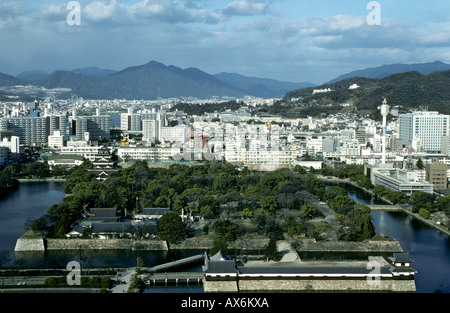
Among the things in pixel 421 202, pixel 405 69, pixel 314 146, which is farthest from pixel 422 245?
pixel 405 69

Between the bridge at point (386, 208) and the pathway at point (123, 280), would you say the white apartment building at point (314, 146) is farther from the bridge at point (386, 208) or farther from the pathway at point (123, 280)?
the pathway at point (123, 280)

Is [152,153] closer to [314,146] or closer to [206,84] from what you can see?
[314,146]

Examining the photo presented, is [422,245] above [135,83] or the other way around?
the other way around

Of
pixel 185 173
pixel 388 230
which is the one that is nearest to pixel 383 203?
pixel 388 230

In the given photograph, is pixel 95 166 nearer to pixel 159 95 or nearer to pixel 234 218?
pixel 234 218

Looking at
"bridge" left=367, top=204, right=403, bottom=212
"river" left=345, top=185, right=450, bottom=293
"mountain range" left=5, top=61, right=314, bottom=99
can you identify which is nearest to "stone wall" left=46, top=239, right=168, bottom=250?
"river" left=345, top=185, right=450, bottom=293

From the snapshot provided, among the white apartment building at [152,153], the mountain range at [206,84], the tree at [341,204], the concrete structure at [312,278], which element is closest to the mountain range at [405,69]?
the mountain range at [206,84]
